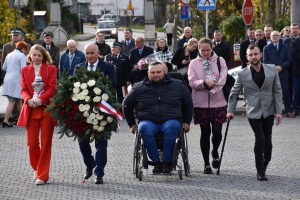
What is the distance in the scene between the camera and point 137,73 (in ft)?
61.3

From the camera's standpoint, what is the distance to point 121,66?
19.9m

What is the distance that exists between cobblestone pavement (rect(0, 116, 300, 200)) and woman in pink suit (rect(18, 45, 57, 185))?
29 centimetres

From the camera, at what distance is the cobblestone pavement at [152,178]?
33.6 feet

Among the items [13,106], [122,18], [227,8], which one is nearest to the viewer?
[13,106]

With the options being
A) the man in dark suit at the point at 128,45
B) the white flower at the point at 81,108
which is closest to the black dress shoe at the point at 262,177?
the white flower at the point at 81,108

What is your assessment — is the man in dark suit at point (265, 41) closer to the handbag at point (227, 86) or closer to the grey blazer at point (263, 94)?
the handbag at point (227, 86)

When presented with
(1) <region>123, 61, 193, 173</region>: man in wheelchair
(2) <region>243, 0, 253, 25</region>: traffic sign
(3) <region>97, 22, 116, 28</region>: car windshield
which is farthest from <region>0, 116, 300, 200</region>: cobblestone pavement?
(3) <region>97, 22, 116, 28</region>: car windshield

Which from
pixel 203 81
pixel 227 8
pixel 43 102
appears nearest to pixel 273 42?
pixel 203 81

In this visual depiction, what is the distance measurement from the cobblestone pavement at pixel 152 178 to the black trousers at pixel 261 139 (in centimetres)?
23

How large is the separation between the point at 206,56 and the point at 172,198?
2.84 meters

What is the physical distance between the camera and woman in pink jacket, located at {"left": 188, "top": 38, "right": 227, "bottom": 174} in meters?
12.0

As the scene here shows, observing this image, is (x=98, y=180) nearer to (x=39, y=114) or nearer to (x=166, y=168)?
(x=166, y=168)

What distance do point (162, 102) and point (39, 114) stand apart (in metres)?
1.65

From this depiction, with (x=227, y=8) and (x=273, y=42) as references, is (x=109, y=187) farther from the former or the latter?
(x=227, y=8)
